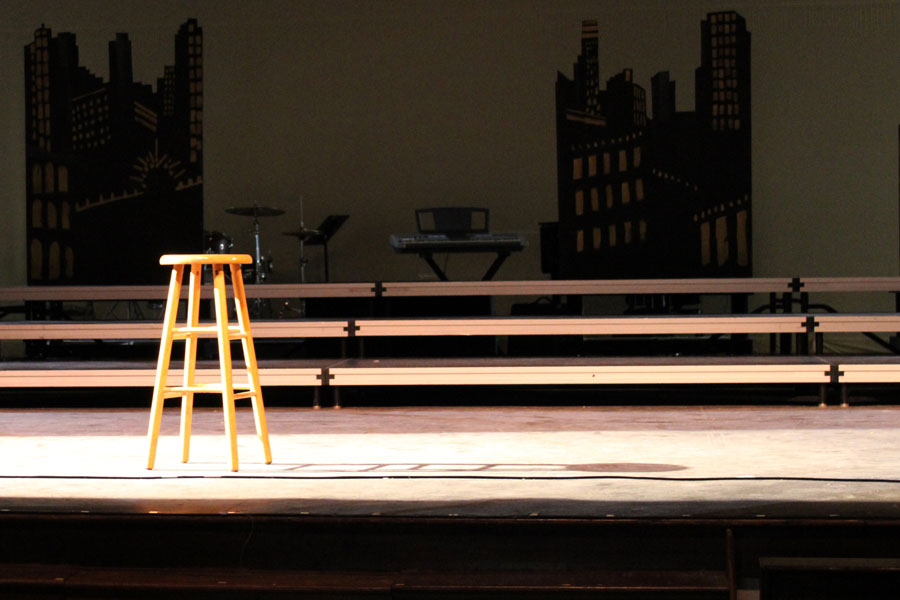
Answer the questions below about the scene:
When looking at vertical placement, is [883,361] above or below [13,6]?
below

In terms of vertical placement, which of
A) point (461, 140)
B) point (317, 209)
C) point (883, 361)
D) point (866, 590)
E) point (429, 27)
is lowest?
point (866, 590)

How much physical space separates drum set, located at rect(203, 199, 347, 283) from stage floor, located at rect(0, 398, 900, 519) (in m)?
2.85

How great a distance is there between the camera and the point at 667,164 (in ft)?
23.6

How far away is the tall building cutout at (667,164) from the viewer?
715 centimetres

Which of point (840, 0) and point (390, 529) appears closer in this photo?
point (390, 529)

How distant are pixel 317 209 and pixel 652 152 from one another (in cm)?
265

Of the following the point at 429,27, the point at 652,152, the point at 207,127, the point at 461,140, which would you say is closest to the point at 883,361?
the point at 652,152

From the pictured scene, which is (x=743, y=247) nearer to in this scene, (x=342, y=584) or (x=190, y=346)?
(x=190, y=346)

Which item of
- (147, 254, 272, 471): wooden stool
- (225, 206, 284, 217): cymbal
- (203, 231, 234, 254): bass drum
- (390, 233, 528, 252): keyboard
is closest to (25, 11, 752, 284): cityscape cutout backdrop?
(203, 231, 234, 254): bass drum

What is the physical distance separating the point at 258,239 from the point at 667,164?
10.4 ft

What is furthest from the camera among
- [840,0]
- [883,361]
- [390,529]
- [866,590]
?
[840,0]

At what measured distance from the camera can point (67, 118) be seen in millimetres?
7473

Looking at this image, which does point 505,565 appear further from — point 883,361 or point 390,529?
point 883,361

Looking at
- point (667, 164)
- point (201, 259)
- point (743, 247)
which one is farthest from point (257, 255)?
point (201, 259)
